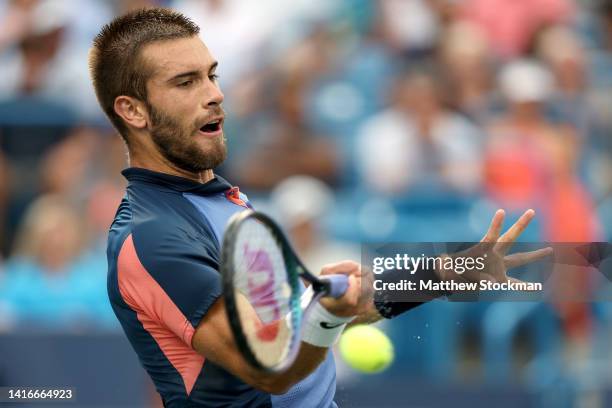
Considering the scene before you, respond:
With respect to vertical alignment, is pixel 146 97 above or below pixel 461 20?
below

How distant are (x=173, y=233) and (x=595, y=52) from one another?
5.65 m

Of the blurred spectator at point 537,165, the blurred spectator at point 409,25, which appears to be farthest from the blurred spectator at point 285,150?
the blurred spectator at point 537,165

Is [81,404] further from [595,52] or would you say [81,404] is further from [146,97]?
[595,52]

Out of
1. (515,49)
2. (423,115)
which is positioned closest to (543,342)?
(423,115)

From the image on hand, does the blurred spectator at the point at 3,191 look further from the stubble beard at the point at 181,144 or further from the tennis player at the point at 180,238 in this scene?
the stubble beard at the point at 181,144

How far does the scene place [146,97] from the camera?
3107 millimetres

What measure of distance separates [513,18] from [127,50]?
16.9ft

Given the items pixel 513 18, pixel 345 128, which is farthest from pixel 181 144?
pixel 513 18

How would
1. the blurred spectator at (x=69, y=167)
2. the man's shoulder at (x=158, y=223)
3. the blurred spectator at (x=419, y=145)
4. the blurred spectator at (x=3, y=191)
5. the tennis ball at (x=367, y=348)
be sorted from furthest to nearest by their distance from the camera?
1. the blurred spectator at (x=3, y=191)
2. the blurred spectator at (x=69, y=167)
3. the blurred spectator at (x=419, y=145)
4. the tennis ball at (x=367, y=348)
5. the man's shoulder at (x=158, y=223)

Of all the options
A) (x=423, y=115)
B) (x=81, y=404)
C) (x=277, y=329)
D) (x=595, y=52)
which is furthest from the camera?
(x=595, y=52)

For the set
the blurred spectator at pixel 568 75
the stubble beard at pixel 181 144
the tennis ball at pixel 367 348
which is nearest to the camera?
the stubble beard at pixel 181 144

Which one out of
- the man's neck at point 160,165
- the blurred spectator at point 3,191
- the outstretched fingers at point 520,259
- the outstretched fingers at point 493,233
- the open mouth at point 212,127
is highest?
the blurred spectator at point 3,191

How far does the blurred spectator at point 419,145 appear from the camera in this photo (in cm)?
707

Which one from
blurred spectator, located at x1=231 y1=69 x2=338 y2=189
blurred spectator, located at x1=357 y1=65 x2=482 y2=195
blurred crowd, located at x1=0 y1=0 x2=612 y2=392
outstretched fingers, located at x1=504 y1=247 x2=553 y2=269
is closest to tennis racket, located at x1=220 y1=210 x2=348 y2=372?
outstretched fingers, located at x1=504 y1=247 x2=553 y2=269
